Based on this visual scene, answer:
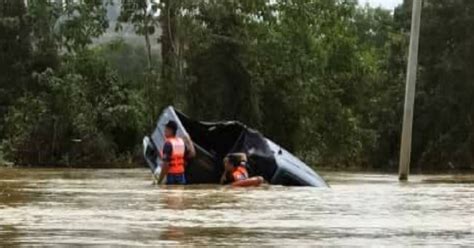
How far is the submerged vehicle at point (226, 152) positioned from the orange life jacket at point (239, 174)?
62 cm

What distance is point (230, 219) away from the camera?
9508mm

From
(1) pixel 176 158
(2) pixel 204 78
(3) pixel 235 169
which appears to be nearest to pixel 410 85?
(3) pixel 235 169

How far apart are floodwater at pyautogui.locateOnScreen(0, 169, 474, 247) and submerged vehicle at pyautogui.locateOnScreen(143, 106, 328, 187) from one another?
131 inches

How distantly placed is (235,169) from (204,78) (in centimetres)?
2484

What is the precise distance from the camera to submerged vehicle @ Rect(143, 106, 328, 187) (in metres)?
18.0

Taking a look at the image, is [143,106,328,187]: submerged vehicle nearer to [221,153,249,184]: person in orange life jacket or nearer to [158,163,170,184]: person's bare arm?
[221,153,249,184]: person in orange life jacket

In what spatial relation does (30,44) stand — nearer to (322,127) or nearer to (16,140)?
(16,140)

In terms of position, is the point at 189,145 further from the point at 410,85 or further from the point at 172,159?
the point at 410,85

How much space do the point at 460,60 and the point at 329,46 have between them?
7.65 m

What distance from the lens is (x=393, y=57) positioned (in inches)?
1848

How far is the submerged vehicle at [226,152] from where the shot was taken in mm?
18000

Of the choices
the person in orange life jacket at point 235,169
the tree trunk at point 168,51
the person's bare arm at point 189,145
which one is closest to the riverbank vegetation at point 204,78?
the tree trunk at point 168,51

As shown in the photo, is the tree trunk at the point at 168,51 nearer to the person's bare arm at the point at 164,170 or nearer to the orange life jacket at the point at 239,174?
the orange life jacket at the point at 239,174

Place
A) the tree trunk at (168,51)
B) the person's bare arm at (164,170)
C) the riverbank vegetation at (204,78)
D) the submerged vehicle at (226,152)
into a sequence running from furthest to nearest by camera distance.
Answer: the tree trunk at (168,51) → the riverbank vegetation at (204,78) → the submerged vehicle at (226,152) → the person's bare arm at (164,170)
